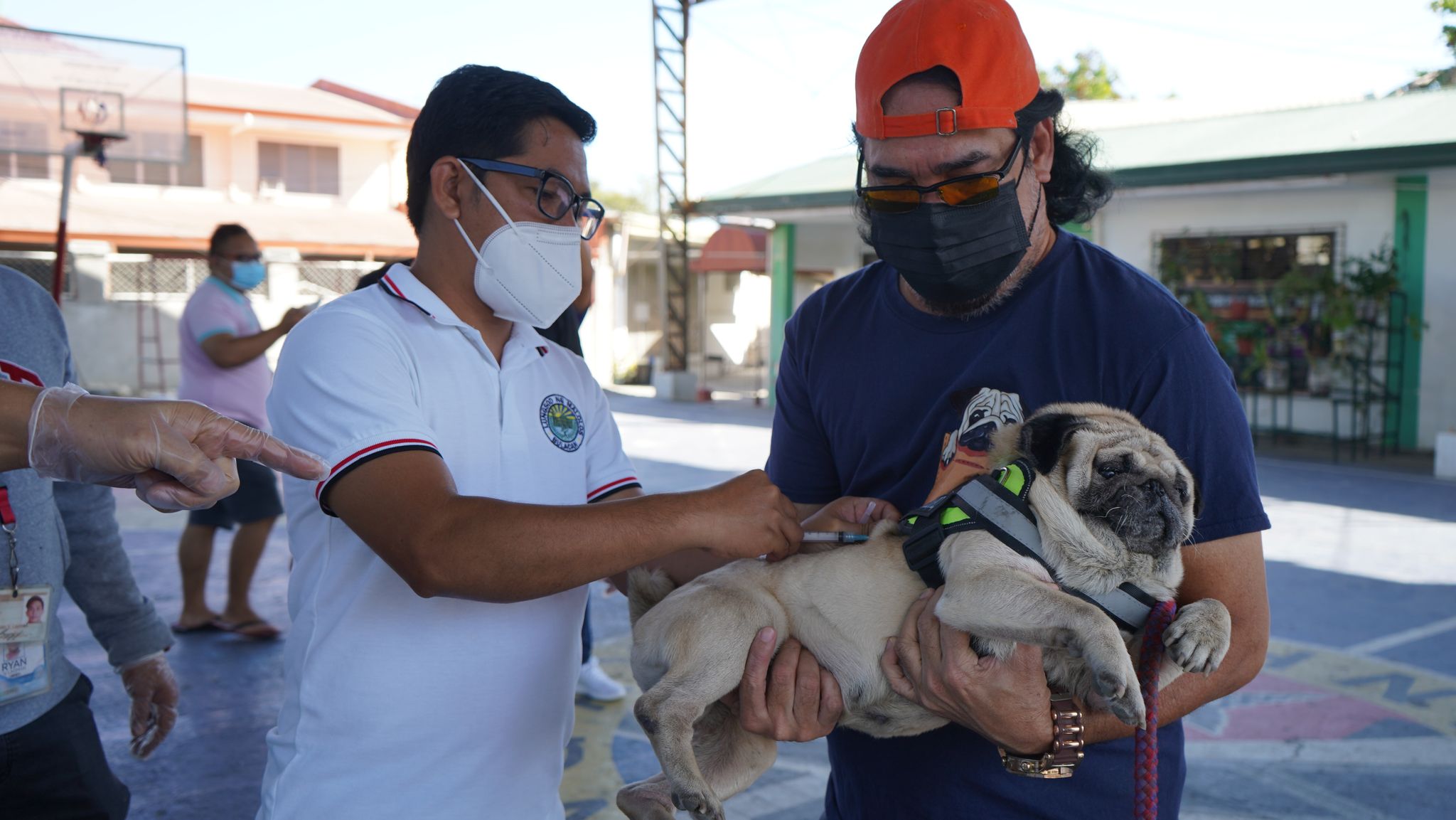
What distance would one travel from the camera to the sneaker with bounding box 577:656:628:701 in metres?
6.08

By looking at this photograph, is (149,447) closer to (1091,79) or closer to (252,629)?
(252,629)

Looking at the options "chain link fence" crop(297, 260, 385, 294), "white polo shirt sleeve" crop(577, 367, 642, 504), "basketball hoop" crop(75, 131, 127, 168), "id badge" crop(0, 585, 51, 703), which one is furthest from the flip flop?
"chain link fence" crop(297, 260, 385, 294)

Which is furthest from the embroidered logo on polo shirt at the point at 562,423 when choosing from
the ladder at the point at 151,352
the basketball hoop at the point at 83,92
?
the ladder at the point at 151,352

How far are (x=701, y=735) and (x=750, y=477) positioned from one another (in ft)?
2.45

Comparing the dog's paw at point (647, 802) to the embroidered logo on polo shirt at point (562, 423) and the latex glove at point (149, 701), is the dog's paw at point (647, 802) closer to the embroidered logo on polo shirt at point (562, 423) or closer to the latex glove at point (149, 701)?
the embroidered logo on polo shirt at point (562, 423)

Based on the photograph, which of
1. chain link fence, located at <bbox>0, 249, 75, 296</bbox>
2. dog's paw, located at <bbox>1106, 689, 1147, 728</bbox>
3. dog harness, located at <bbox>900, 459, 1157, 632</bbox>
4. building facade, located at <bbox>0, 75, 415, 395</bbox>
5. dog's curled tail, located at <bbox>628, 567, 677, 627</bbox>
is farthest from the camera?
building facade, located at <bbox>0, 75, 415, 395</bbox>

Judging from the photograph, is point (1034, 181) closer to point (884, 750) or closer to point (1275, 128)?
point (884, 750)

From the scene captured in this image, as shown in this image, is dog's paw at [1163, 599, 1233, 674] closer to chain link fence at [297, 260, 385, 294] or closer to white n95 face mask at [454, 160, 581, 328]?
white n95 face mask at [454, 160, 581, 328]

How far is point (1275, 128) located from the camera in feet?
56.2

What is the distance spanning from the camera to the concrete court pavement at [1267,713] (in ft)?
16.1

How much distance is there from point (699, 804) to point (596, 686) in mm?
3966

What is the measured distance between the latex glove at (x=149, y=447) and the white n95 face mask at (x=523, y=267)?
3.07 ft

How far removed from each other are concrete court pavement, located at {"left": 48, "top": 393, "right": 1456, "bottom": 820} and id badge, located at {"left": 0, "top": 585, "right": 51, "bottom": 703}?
114 centimetres

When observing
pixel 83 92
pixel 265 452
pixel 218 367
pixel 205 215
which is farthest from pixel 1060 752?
pixel 205 215
